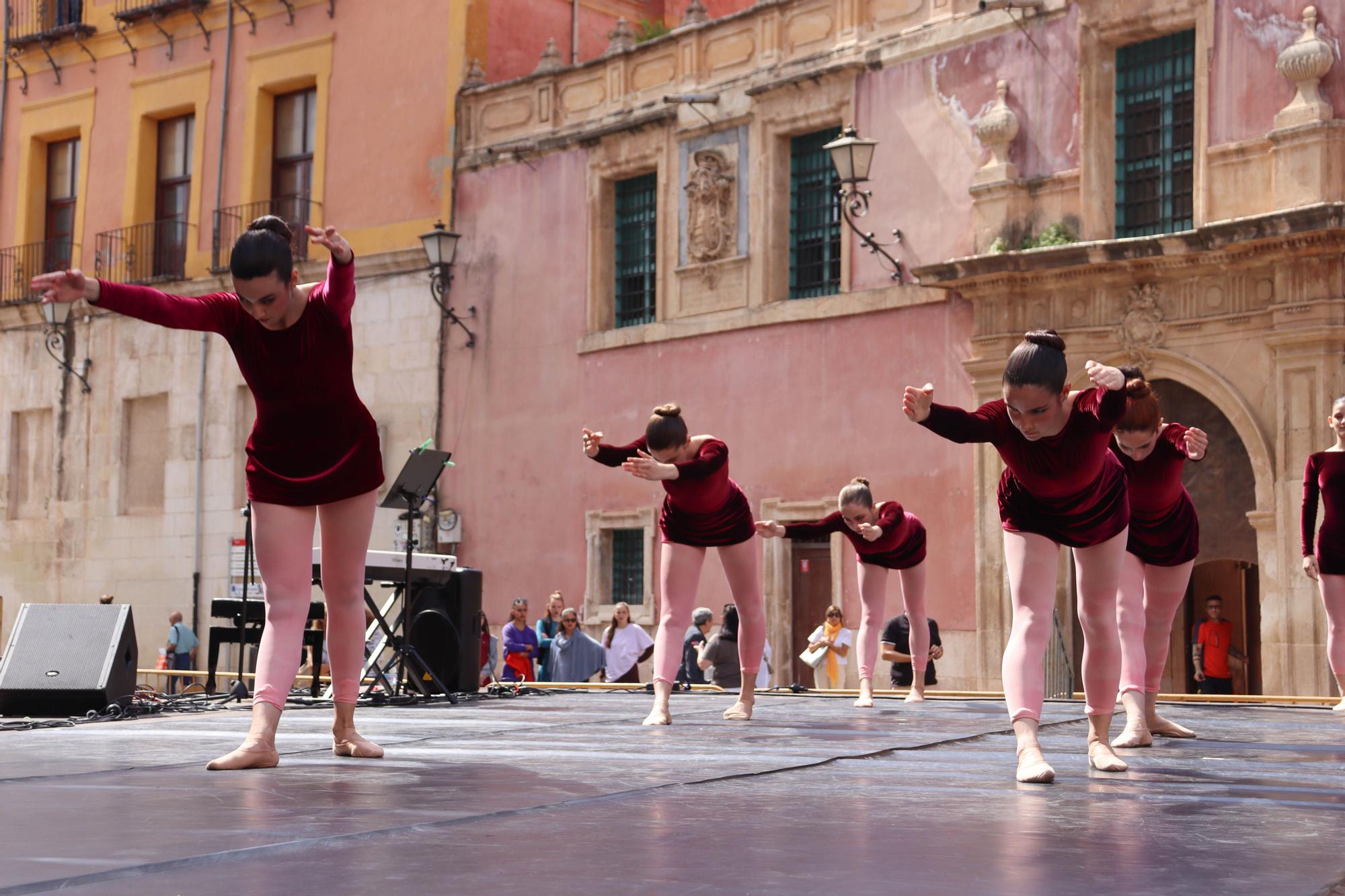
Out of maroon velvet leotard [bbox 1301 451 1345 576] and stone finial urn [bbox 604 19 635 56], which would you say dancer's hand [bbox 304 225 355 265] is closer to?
maroon velvet leotard [bbox 1301 451 1345 576]

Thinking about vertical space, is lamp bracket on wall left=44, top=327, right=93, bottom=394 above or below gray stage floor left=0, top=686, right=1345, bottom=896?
above

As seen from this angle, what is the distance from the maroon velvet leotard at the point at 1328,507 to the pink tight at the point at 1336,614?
0.06 meters

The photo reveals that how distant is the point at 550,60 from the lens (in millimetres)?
25219

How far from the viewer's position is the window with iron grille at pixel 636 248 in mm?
23984

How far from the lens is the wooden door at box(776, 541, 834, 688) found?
21.6m

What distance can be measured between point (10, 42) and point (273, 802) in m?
30.4

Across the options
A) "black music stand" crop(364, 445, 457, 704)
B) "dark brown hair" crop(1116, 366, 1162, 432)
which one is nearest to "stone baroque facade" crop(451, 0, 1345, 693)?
"black music stand" crop(364, 445, 457, 704)

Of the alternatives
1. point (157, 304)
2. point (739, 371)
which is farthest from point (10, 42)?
point (157, 304)

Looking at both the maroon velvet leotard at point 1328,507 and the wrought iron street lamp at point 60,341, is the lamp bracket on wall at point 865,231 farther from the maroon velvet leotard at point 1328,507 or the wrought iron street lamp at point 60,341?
the wrought iron street lamp at point 60,341

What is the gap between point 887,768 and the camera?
6.46 metres

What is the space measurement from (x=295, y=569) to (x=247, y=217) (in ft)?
75.8

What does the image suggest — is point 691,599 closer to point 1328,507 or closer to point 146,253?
point 1328,507

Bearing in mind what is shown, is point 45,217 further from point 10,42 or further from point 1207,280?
point 1207,280

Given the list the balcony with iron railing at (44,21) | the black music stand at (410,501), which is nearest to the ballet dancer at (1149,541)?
the black music stand at (410,501)
